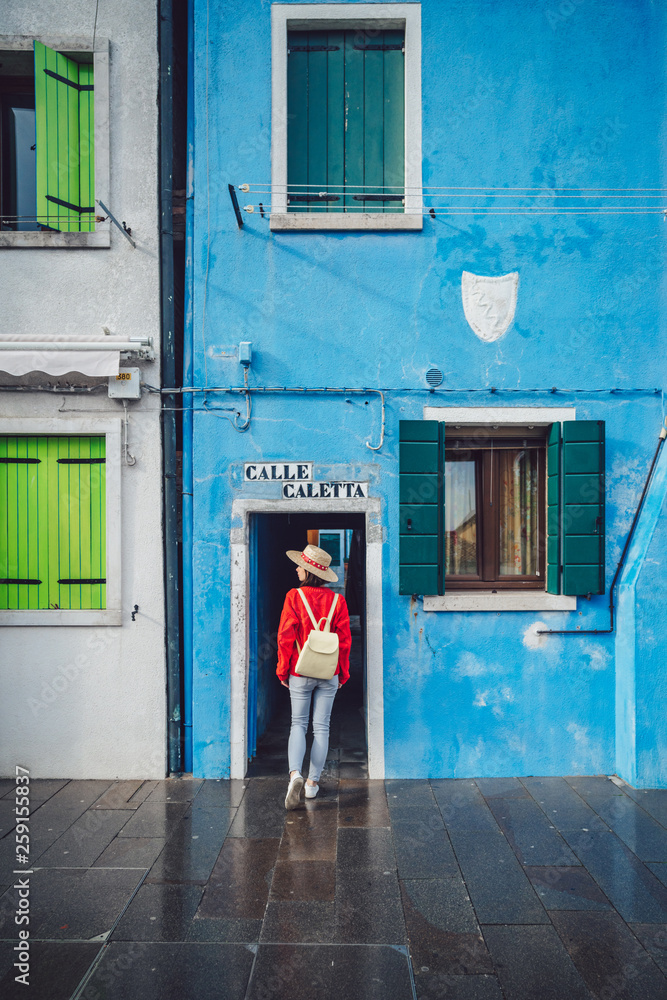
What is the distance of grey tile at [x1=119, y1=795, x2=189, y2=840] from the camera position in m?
4.42

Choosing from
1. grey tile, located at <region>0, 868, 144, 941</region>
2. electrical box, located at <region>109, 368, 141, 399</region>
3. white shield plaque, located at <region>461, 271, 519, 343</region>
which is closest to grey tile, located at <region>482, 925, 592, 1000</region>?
grey tile, located at <region>0, 868, 144, 941</region>

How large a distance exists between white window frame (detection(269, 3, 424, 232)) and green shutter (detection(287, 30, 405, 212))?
19 centimetres

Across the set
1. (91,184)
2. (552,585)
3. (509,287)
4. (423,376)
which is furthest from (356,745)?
(91,184)

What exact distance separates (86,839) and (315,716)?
1845 mm

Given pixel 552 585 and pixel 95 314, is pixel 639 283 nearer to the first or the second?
pixel 552 585

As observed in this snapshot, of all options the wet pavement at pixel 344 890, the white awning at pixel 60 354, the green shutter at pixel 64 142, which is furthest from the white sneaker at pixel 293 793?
the green shutter at pixel 64 142

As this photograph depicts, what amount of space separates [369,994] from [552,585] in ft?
11.4

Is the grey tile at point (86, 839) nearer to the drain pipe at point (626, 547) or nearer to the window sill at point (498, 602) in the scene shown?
the window sill at point (498, 602)

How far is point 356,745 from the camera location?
611cm

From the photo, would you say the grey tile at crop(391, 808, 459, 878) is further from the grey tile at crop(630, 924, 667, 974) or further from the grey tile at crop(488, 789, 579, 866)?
the grey tile at crop(630, 924, 667, 974)

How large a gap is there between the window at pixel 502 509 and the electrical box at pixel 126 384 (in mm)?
2368

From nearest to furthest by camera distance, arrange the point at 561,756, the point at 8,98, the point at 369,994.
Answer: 1. the point at 369,994
2. the point at 561,756
3. the point at 8,98

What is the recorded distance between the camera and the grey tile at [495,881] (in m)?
3.42

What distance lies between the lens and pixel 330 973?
296 centimetres
